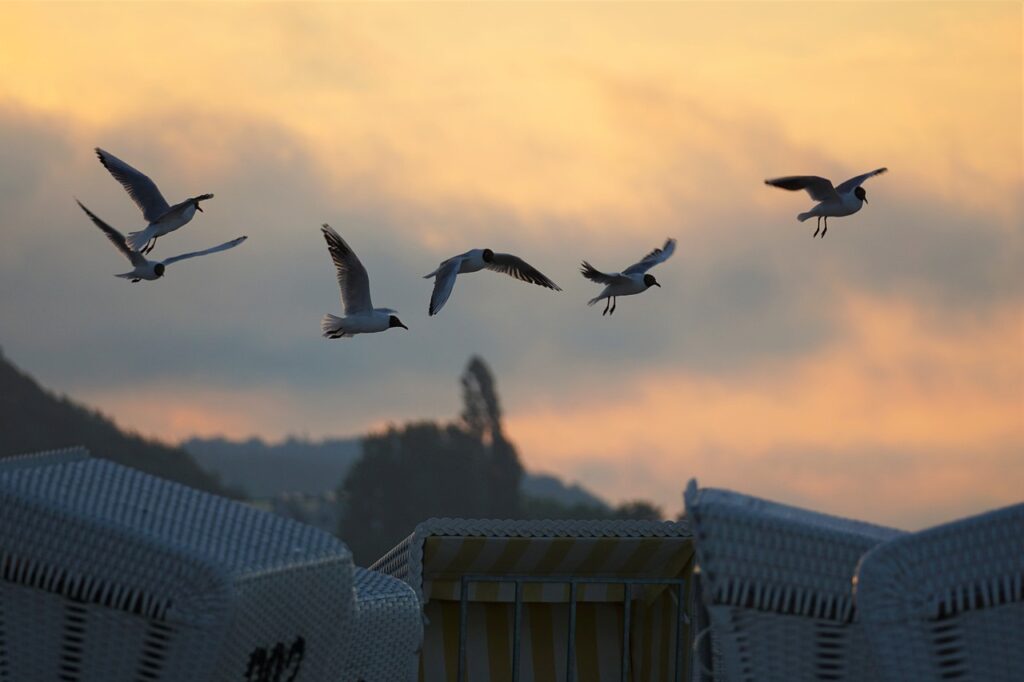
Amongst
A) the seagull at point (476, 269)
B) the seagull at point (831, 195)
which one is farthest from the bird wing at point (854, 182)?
the seagull at point (476, 269)

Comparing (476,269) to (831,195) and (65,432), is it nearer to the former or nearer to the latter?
(831,195)

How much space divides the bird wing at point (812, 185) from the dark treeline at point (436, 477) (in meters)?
92.0

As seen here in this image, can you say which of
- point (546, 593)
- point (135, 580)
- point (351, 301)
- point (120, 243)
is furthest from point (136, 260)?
point (135, 580)

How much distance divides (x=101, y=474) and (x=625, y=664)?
4.47 m

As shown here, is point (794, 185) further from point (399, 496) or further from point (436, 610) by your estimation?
point (399, 496)

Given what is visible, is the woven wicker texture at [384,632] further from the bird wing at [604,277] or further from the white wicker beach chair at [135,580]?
the bird wing at [604,277]

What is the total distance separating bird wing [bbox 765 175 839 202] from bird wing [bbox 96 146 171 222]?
5.64 metres

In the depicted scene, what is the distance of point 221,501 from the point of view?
546 centimetres

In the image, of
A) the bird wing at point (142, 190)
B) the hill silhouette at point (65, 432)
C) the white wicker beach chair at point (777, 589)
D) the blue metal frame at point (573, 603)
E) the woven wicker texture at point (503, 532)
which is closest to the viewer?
the white wicker beach chair at point (777, 589)

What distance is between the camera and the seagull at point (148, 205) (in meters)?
16.7

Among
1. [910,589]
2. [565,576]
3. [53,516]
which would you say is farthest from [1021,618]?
[565,576]

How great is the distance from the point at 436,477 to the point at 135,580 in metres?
108

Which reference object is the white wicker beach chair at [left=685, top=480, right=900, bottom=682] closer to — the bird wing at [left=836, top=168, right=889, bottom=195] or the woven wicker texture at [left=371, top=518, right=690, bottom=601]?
the woven wicker texture at [left=371, top=518, right=690, bottom=601]

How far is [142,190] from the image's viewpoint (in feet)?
58.2
